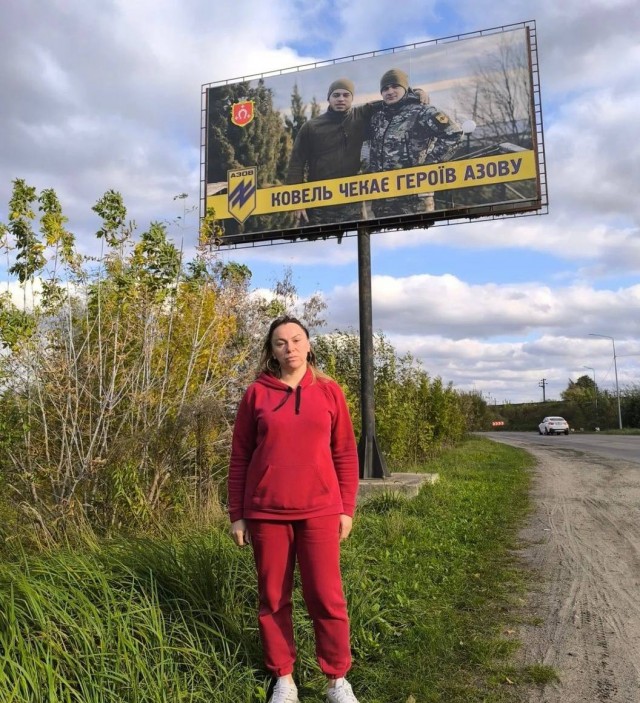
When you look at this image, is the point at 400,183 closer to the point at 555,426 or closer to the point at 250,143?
the point at 250,143

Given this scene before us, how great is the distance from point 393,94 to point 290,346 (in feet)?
28.9

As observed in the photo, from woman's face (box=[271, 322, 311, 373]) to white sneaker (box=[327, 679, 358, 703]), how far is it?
1.51 metres

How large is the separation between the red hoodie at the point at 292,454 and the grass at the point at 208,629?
72cm

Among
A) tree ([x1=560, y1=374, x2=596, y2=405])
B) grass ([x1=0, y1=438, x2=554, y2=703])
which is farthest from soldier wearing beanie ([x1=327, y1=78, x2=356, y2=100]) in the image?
tree ([x1=560, y1=374, x2=596, y2=405])

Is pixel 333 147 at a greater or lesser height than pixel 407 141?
greater

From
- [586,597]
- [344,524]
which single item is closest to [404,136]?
[586,597]

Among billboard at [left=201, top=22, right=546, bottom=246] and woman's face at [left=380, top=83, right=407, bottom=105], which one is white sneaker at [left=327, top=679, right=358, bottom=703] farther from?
woman's face at [left=380, top=83, right=407, bottom=105]

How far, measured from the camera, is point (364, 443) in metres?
9.42


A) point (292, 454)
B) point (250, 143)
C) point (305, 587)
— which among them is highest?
point (250, 143)

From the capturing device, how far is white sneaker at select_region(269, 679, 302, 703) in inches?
114

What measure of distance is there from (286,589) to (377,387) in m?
11.7

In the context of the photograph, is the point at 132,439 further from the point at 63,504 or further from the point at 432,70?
the point at 432,70

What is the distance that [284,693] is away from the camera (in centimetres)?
293

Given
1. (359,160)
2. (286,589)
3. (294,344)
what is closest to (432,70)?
(359,160)
